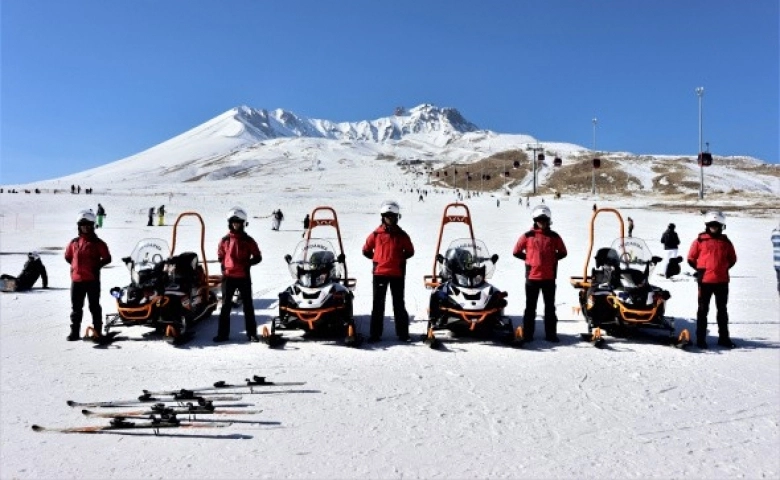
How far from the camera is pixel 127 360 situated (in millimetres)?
8609

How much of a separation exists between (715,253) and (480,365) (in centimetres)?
450

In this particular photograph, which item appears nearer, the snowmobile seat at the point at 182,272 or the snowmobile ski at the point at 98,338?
the snowmobile ski at the point at 98,338

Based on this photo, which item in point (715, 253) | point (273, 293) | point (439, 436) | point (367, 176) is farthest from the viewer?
point (367, 176)

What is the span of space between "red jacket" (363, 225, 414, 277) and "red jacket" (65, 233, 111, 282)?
4534 mm

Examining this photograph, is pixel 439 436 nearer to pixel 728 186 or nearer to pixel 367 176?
pixel 728 186

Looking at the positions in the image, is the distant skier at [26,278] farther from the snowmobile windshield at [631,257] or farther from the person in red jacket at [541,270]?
the snowmobile windshield at [631,257]

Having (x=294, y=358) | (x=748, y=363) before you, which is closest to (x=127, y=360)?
(x=294, y=358)

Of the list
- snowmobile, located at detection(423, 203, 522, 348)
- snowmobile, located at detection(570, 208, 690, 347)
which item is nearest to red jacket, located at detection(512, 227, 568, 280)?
snowmobile, located at detection(423, 203, 522, 348)

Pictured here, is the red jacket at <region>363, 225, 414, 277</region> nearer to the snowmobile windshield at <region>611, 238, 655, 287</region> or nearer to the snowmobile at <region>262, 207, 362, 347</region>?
the snowmobile at <region>262, 207, 362, 347</region>

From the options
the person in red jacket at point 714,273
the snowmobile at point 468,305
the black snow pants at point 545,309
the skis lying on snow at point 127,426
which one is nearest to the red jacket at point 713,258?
the person in red jacket at point 714,273

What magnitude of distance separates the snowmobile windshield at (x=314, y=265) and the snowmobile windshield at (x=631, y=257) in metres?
5.17

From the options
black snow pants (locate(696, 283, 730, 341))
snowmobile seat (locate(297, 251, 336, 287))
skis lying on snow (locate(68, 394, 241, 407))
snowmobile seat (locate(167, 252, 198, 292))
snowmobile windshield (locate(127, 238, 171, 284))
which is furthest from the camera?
snowmobile windshield (locate(127, 238, 171, 284))

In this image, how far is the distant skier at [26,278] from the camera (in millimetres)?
14670

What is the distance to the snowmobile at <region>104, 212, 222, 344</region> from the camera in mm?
9797
